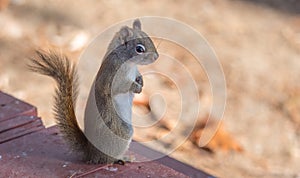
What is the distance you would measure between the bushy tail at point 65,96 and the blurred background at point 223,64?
119 centimetres

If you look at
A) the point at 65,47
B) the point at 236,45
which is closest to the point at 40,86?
the point at 65,47

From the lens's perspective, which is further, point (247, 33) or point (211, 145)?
point (247, 33)

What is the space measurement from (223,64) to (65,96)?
213 cm

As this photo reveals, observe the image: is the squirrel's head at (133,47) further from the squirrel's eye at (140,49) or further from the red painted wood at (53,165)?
the red painted wood at (53,165)

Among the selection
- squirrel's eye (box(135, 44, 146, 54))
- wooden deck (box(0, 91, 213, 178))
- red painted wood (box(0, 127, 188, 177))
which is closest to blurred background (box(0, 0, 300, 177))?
wooden deck (box(0, 91, 213, 178))

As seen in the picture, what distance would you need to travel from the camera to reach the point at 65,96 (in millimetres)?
1839

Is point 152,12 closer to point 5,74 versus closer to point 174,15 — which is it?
point 174,15

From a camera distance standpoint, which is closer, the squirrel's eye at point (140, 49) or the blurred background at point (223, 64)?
the squirrel's eye at point (140, 49)

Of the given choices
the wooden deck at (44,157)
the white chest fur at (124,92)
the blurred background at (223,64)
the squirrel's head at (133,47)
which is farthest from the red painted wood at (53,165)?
the blurred background at (223,64)

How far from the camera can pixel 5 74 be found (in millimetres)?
3734

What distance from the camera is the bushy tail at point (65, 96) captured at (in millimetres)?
1805

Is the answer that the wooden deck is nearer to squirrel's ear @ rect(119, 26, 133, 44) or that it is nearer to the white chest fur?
the white chest fur

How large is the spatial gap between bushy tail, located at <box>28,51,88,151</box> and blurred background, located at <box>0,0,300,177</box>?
1189 mm

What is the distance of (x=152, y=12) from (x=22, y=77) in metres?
1.22
